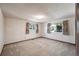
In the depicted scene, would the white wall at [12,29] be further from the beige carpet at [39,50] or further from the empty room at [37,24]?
the beige carpet at [39,50]

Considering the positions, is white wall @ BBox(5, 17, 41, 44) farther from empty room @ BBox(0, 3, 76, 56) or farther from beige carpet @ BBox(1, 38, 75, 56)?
beige carpet @ BBox(1, 38, 75, 56)

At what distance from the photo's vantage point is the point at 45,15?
1703mm

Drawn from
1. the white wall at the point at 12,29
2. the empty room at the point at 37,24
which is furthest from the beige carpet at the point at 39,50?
the white wall at the point at 12,29

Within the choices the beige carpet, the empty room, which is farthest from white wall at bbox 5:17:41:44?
the beige carpet

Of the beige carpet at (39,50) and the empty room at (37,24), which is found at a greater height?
the empty room at (37,24)

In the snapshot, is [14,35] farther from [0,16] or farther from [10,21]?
[0,16]

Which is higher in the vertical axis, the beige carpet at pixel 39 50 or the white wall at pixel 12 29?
the white wall at pixel 12 29

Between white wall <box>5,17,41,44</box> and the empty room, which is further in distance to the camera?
white wall <box>5,17,41,44</box>

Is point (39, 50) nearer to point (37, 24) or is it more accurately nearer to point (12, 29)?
point (37, 24)

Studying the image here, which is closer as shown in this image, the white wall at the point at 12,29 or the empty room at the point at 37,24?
the empty room at the point at 37,24

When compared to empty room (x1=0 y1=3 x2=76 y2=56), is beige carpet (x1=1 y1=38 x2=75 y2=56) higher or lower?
lower

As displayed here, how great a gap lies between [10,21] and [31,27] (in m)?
0.53

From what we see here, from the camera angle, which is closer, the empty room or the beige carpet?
the empty room

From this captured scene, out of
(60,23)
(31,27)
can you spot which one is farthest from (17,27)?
(60,23)
